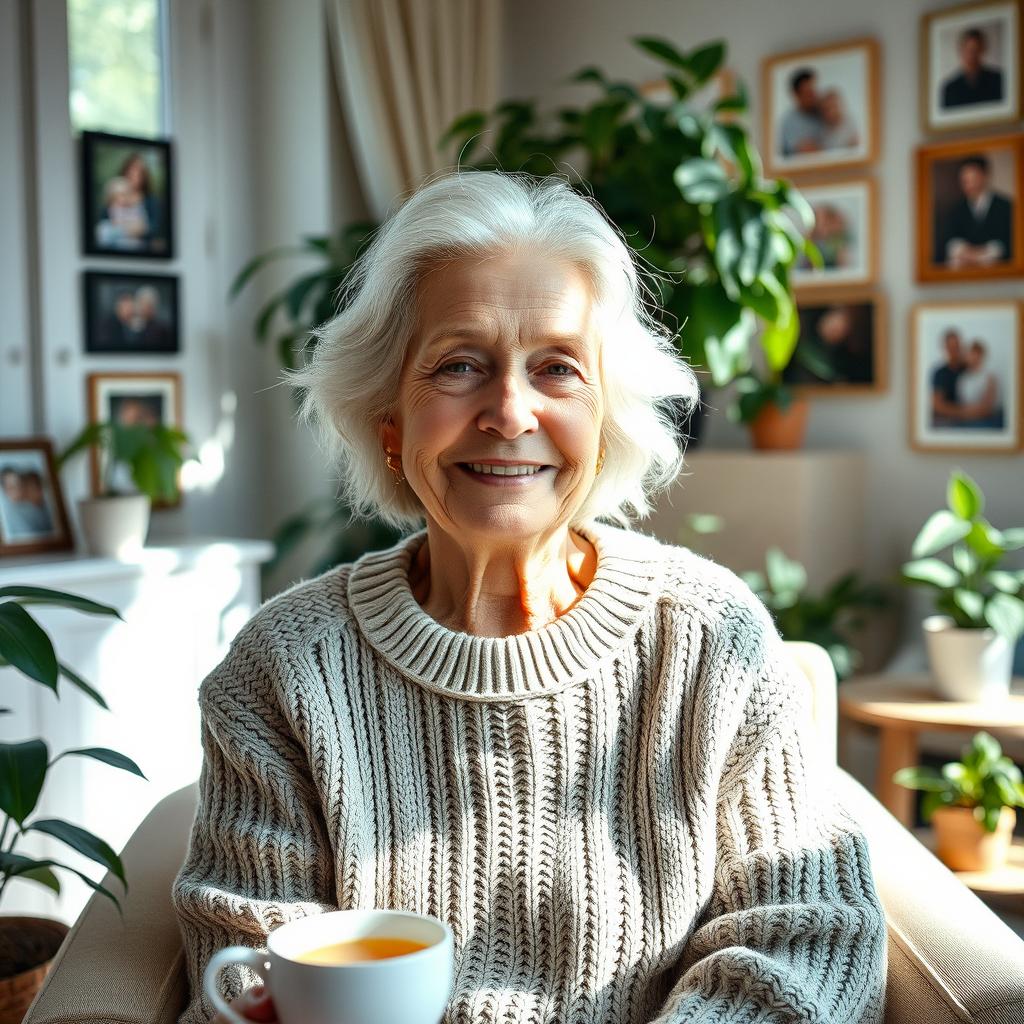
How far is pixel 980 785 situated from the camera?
253 cm

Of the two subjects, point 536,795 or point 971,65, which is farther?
point 971,65

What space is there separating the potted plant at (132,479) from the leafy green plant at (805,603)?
1504 millimetres

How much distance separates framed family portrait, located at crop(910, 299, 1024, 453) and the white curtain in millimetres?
1515

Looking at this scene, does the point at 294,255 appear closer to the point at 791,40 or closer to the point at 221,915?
the point at 791,40

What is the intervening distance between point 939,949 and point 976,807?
4.71 feet

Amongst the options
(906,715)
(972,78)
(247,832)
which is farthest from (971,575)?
(247,832)

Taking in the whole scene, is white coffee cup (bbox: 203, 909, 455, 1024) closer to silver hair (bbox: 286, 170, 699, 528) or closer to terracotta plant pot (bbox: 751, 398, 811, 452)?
silver hair (bbox: 286, 170, 699, 528)

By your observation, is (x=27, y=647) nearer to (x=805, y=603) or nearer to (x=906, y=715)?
(x=906, y=715)

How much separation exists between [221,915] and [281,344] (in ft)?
8.27

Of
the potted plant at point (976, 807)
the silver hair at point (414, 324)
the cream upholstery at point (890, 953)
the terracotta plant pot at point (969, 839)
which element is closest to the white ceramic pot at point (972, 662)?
the potted plant at point (976, 807)

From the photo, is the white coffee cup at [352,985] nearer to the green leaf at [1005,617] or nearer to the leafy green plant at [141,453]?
the green leaf at [1005,617]

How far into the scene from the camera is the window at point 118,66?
338 cm

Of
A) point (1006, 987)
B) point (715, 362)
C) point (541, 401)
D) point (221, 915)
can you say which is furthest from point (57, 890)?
point (715, 362)

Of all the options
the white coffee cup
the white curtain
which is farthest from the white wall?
the white coffee cup
